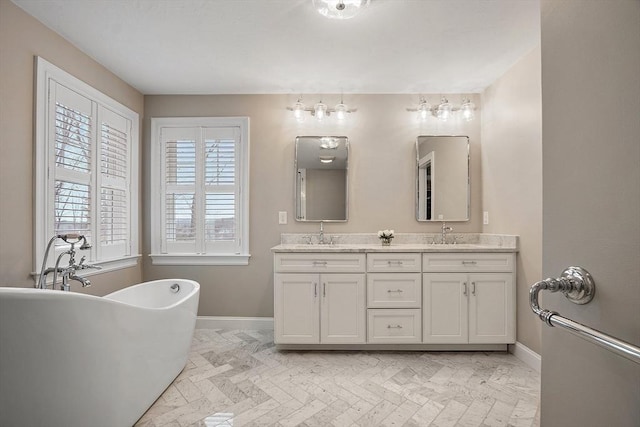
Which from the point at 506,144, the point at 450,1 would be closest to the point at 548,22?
the point at 450,1

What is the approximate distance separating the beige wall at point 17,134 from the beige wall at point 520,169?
11.6ft

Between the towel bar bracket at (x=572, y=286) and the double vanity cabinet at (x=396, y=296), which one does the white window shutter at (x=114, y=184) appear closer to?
the double vanity cabinet at (x=396, y=296)

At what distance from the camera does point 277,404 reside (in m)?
1.88

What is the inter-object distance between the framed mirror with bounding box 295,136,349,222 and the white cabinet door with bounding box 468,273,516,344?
1.35 m

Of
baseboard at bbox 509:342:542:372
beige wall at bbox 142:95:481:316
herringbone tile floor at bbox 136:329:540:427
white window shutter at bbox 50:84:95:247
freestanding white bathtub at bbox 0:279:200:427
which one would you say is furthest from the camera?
beige wall at bbox 142:95:481:316

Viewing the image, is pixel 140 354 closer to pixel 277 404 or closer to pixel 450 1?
pixel 277 404

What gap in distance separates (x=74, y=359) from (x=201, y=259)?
73.9 inches

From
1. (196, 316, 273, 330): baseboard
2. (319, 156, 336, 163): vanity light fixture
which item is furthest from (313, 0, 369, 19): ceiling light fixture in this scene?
(196, 316, 273, 330): baseboard

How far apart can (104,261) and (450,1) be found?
326cm

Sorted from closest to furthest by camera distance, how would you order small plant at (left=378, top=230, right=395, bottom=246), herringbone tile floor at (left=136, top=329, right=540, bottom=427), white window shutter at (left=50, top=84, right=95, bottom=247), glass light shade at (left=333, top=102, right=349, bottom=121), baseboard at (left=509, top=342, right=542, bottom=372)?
herringbone tile floor at (left=136, top=329, right=540, bottom=427) < white window shutter at (left=50, top=84, right=95, bottom=247) < baseboard at (left=509, top=342, right=542, bottom=372) < small plant at (left=378, top=230, right=395, bottom=246) < glass light shade at (left=333, top=102, right=349, bottom=121)

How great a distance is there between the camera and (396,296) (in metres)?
2.55

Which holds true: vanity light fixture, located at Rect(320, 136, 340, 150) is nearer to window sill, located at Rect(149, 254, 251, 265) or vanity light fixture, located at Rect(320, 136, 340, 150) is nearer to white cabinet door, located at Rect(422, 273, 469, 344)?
window sill, located at Rect(149, 254, 251, 265)

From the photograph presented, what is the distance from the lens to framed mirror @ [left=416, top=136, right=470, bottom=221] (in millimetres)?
3102

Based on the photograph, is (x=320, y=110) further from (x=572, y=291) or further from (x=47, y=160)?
(x=572, y=291)
